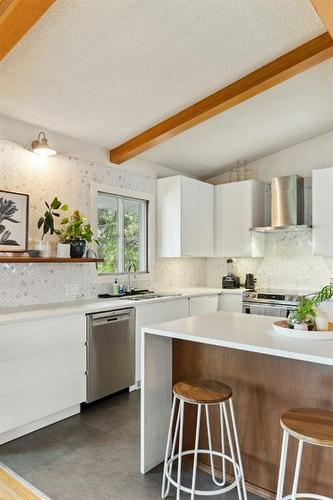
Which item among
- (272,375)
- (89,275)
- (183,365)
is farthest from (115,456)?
(89,275)

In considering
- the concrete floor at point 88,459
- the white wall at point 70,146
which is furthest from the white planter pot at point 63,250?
the concrete floor at point 88,459

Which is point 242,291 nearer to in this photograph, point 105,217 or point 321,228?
point 321,228

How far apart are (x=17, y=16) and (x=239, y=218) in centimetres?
366

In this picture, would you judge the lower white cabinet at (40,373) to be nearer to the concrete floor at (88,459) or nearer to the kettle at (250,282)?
the concrete floor at (88,459)

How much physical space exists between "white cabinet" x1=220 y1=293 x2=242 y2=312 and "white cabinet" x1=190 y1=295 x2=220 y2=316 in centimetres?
7

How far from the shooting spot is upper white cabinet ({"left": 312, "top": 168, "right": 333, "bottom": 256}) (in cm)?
441

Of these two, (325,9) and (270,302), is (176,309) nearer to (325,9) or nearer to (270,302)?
(270,302)

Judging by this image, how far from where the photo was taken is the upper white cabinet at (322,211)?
4.41 metres

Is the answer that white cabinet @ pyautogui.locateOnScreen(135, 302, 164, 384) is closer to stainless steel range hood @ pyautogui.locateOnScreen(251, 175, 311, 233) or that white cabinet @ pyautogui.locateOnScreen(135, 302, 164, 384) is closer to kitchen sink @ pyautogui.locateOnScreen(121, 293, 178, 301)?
kitchen sink @ pyautogui.locateOnScreen(121, 293, 178, 301)

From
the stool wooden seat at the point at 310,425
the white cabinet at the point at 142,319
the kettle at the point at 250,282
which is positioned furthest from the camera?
the kettle at the point at 250,282

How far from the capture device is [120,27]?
247 cm

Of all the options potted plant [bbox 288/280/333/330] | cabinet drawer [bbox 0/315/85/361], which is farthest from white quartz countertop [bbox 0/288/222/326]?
potted plant [bbox 288/280/333/330]

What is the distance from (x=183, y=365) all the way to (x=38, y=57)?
7.69 ft

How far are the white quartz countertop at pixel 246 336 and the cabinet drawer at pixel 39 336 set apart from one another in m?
1.02
